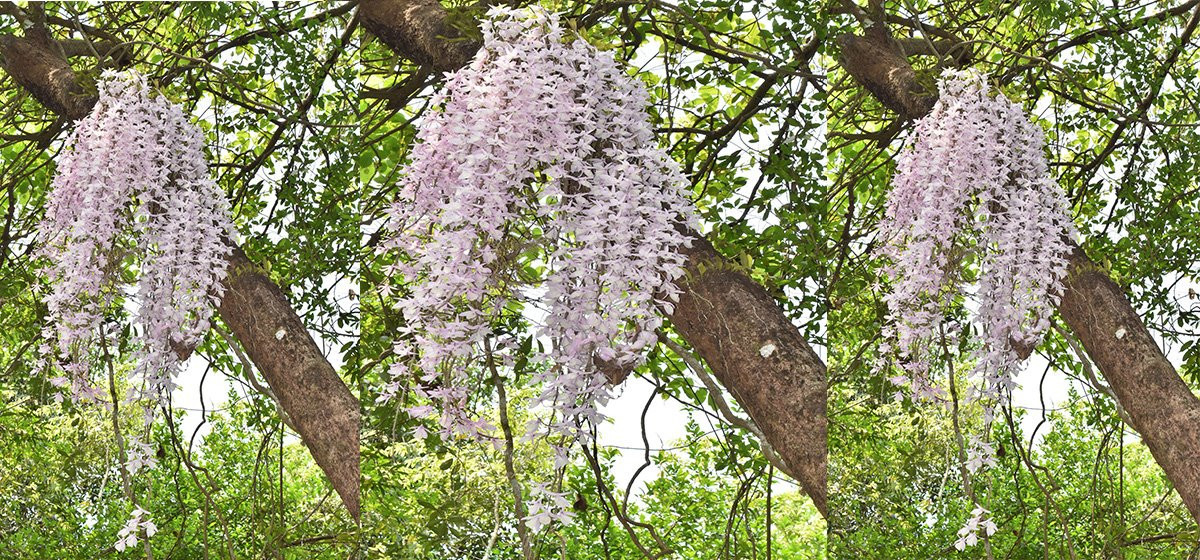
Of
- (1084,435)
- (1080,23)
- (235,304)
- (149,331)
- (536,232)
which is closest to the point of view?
(536,232)

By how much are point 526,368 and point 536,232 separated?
844 millimetres

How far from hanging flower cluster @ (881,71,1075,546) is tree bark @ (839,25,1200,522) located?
0.26 meters

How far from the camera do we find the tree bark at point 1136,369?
115 inches

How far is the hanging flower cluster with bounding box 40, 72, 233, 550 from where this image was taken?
2.81 meters

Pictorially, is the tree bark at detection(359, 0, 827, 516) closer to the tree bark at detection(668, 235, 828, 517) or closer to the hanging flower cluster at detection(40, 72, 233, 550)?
the tree bark at detection(668, 235, 828, 517)

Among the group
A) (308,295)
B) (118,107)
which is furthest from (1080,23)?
(118,107)

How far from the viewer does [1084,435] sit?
18.3 feet

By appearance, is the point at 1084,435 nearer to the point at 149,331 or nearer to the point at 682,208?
the point at 682,208

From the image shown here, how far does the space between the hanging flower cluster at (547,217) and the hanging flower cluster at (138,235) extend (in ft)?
3.03

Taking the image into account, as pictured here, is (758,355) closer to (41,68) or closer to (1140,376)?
(1140,376)

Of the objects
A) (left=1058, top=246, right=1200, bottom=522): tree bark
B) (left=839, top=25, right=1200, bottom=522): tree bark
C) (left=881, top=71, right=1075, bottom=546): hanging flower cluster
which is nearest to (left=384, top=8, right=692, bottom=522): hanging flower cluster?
(left=881, top=71, right=1075, bottom=546): hanging flower cluster

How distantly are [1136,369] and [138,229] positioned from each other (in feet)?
9.03

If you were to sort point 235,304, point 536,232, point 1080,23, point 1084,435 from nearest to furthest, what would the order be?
point 536,232
point 235,304
point 1080,23
point 1084,435

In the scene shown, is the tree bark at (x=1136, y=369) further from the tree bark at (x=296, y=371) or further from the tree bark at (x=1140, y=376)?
the tree bark at (x=296, y=371)
